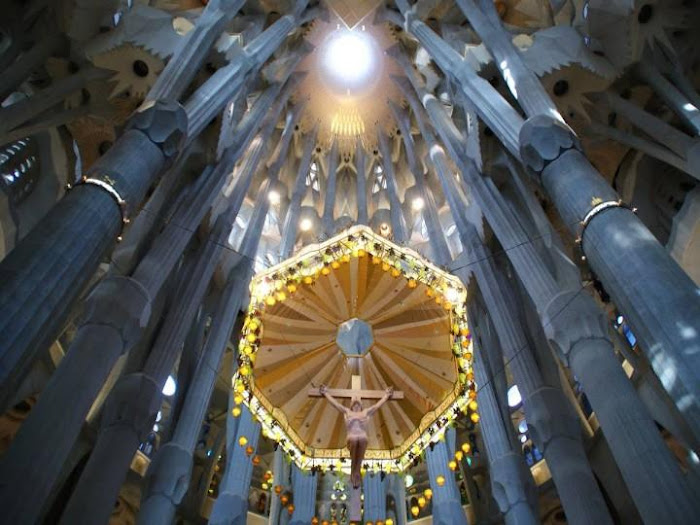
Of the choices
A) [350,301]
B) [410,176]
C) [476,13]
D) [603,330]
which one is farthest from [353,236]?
[410,176]

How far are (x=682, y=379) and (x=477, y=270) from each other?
7714 mm

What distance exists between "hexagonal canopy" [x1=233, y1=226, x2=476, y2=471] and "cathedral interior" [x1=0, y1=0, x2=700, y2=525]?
0.04 metres

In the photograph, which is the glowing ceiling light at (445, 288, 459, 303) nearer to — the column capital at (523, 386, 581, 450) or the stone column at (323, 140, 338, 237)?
the column capital at (523, 386, 581, 450)

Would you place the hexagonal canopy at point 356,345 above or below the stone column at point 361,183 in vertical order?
below

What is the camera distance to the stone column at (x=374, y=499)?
13.9 metres

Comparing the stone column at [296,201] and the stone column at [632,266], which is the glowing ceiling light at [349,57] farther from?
the stone column at [632,266]

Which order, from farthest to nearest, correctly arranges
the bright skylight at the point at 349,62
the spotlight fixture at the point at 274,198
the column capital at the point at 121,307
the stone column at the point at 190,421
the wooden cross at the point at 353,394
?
the bright skylight at the point at 349,62
the spotlight fixture at the point at 274,198
the stone column at the point at 190,421
the column capital at the point at 121,307
the wooden cross at the point at 353,394

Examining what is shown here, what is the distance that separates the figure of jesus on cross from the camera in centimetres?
772

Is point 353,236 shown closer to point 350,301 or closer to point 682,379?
point 350,301

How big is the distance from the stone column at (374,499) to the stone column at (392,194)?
7414 mm

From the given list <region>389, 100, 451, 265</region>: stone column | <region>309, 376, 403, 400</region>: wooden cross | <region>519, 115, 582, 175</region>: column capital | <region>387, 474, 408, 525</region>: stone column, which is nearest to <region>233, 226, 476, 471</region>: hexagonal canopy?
<region>309, 376, 403, 400</region>: wooden cross

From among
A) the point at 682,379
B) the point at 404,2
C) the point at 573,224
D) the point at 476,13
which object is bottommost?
the point at 682,379

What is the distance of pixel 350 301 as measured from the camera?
9.55 m

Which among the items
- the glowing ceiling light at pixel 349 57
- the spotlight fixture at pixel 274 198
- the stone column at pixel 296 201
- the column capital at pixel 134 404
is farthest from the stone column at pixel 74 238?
the glowing ceiling light at pixel 349 57
